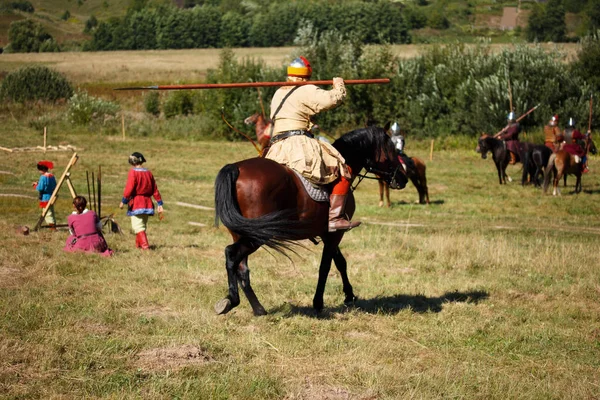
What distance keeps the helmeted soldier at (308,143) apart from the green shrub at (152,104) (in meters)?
45.4

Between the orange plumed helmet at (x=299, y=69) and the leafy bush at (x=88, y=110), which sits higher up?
the orange plumed helmet at (x=299, y=69)

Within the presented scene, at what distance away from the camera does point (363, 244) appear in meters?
15.4

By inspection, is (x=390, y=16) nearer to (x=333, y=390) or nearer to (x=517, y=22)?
(x=517, y=22)

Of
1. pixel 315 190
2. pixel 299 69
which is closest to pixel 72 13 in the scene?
pixel 299 69

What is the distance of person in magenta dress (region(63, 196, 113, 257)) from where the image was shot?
41.8 feet

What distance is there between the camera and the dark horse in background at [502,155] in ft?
95.2

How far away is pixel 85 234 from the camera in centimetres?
1280

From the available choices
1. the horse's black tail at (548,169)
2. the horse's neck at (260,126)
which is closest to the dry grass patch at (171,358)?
the horse's black tail at (548,169)

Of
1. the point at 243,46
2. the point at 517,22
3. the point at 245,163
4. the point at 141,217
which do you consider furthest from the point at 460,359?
the point at 517,22

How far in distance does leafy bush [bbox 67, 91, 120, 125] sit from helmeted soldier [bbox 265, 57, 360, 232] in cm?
4037

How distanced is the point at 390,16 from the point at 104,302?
80516 mm

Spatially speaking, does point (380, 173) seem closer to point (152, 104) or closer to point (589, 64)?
point (589, 64)

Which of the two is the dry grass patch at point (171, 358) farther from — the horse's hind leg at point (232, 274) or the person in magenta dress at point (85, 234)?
the person in magenta dress at point (85, 234)

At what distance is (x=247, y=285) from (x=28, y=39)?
88.5 m
